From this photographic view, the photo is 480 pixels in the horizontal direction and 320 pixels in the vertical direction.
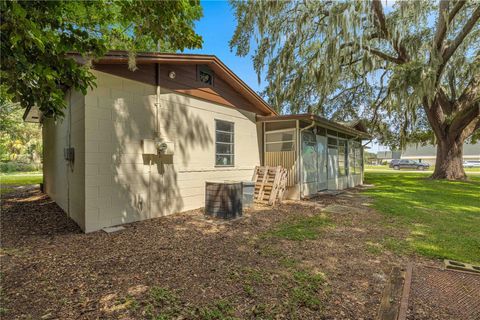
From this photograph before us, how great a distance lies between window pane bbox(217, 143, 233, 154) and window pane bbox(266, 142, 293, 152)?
1.77 m

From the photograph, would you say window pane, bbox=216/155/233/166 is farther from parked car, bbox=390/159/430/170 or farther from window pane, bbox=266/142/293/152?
parked car, bbox=390/159/430/170

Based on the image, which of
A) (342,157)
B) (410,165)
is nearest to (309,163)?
(342,157)

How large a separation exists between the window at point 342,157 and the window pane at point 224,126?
5.92 metres

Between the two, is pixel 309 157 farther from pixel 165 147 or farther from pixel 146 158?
pixel 146 158

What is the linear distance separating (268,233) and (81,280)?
3012 millimetres

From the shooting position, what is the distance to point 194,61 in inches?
252

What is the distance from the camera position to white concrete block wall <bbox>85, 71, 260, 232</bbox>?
15.9 ft

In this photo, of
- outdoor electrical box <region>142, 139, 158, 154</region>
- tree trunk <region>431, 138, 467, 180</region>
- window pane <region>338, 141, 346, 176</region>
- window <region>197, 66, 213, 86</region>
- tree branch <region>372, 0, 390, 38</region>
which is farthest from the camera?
tree trunk <region>431, 138, 467, 180</region>

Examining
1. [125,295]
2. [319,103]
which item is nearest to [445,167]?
[319,103]

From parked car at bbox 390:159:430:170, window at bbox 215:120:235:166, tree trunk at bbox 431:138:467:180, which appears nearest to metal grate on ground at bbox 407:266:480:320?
window at bbox 215:120:235:166

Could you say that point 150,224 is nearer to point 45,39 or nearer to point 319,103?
point 45,39

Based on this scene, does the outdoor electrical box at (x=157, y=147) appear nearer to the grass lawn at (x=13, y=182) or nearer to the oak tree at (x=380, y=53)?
the oak tree at (x=380, y=53)

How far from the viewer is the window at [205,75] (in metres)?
6.98

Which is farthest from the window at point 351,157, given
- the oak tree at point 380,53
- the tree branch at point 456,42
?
the tree branch at point 456,42
